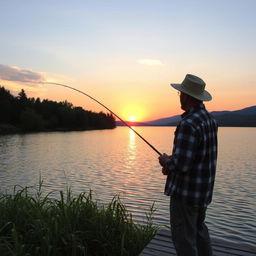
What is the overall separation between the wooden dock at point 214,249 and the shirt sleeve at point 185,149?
2.01m

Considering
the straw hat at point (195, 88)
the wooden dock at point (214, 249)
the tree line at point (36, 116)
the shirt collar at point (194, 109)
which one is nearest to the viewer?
the shirt collar at point (194, 109)

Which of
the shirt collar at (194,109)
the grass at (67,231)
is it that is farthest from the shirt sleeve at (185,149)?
the grass at (67,231)

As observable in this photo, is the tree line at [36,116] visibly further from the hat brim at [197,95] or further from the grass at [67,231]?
the hat brim at [197,95]

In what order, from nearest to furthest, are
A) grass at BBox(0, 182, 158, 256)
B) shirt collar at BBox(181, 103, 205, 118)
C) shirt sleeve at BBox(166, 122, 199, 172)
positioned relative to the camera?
1. shirt sleeve at BBox(166, 122, 199, 172)
2. shirt collar at BBox(181, 103, 205, 118)
3. grass at BBox(0, 182, 158, 256)

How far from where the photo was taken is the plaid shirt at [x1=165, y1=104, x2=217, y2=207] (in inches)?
114

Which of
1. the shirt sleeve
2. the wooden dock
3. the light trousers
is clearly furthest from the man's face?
the wooden dock

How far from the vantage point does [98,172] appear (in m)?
20.9

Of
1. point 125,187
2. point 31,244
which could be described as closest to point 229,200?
point 125,187

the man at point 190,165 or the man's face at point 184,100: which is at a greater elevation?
the man's face at point 184,100

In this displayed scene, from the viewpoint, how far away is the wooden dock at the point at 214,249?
14.6 feet

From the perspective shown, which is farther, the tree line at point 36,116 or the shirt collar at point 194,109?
the tree line at point 36,116

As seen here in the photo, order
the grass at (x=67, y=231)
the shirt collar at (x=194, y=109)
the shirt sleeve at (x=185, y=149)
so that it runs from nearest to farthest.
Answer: the shirt sleeve at (x=185, y=149)
the shirt collar at (x=194, y=109)
the grass at (x=67, y=231)

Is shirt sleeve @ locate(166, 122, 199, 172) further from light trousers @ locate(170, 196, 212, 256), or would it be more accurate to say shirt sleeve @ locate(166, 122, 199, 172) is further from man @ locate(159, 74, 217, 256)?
light trousers @ locate(170, 196, 212, 256)

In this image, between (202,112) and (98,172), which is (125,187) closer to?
(98,172)
